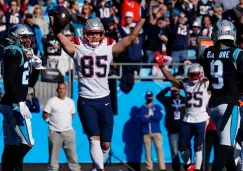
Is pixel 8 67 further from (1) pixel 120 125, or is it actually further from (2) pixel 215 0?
(2) pixel 215 0

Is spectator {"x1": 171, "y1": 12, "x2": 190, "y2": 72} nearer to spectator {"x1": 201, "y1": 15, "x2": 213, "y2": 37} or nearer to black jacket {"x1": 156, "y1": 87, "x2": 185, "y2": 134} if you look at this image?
spectator {"x1": 201, "y1": 15, "x2": 213, "y2": 37}

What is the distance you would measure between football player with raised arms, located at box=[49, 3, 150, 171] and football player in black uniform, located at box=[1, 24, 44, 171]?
0.62m

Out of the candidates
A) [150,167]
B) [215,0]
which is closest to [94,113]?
[150,167]

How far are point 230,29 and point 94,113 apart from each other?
202 centimetres

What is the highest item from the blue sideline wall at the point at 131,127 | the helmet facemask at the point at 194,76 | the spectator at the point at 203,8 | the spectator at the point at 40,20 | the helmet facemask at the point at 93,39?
the spectator at the point at 203,8

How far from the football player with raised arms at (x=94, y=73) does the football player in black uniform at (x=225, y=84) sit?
A: 3.33ft

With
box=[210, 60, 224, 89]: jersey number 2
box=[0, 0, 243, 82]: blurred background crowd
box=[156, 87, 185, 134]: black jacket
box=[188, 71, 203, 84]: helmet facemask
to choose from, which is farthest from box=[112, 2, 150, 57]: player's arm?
box=[156, 87, 185, 134]: black jacket

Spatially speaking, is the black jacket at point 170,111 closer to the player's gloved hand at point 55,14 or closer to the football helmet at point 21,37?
the football helmet at point 21,37

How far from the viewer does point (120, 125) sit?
1596 cm

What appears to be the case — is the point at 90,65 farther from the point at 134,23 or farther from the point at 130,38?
the point at 134,23

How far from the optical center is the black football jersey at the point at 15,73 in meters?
9.81

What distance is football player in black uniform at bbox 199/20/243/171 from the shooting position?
9.43m

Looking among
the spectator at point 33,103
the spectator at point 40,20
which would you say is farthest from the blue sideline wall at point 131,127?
the spectator at point 33,103

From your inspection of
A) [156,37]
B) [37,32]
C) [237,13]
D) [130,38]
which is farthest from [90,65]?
[237,13]
